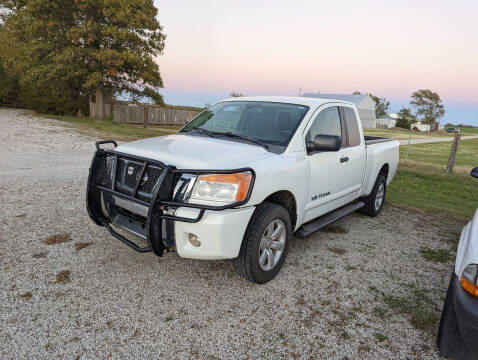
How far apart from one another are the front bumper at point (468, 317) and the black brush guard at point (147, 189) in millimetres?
1670

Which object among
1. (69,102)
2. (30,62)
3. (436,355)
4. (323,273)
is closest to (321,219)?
(323,273)

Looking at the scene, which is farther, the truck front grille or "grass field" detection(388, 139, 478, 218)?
"grass field" detection(388, 139, 478, 218)

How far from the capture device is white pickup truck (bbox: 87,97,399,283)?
2920 mm

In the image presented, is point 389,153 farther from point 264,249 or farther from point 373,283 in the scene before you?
point 264,249

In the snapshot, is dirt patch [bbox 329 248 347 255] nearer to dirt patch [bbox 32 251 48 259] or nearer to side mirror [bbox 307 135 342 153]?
side mirror [bbox 307 135 342 153]

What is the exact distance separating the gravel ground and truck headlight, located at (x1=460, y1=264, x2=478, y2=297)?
2.36ft

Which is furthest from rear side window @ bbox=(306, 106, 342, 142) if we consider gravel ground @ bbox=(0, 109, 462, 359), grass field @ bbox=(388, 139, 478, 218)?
grass field @ bbox=(388, 139, 478, 218)

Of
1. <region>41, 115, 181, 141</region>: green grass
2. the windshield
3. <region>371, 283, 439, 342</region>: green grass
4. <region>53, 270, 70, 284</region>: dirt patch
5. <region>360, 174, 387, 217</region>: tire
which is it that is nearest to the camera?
<region>371, 283, 439, 342</region>: green grass

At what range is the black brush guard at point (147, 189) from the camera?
2.88 meters

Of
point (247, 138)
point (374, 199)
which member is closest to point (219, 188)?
point (247, 138)

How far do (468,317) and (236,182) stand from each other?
73.6 inches

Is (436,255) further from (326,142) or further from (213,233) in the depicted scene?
(213,233)

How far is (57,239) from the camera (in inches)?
166

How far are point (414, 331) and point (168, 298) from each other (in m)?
2.15
